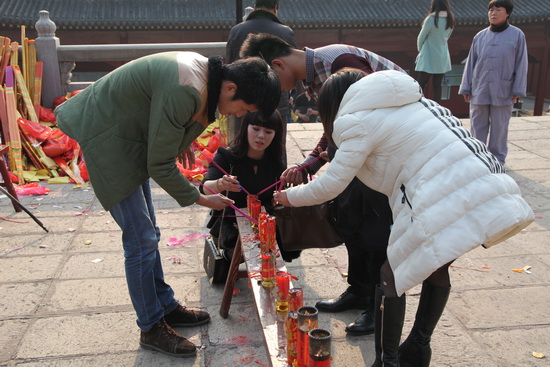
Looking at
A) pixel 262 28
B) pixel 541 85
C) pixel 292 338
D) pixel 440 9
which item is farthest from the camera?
pixel 541 85

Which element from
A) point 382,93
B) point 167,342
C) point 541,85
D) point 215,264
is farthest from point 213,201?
point 541,85

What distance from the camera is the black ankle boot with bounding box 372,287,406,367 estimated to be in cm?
239

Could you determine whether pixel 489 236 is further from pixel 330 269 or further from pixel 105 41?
pixel 105 41

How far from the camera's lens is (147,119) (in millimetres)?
2498

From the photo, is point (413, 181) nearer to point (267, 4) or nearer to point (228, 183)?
point (228, 183)

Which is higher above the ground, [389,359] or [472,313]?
[389,359]

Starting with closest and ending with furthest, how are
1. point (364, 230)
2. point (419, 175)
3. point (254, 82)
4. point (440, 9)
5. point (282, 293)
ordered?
point (419, 175)
point (254, 82)
point (282, 293)
point (364, 230)
point (440, 9)

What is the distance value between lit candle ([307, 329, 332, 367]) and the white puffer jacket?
1.84 ft

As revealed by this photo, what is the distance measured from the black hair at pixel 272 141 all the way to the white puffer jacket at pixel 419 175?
1175 millimetres

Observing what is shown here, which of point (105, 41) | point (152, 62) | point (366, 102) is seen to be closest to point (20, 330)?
point (152, 62)

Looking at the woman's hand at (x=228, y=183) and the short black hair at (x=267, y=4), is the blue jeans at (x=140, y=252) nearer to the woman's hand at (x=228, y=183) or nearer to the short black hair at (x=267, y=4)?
the woman's hand at (x=228, y=183)

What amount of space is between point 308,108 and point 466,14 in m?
6.46

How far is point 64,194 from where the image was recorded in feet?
19.3

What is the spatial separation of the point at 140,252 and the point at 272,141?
1.28 meters
